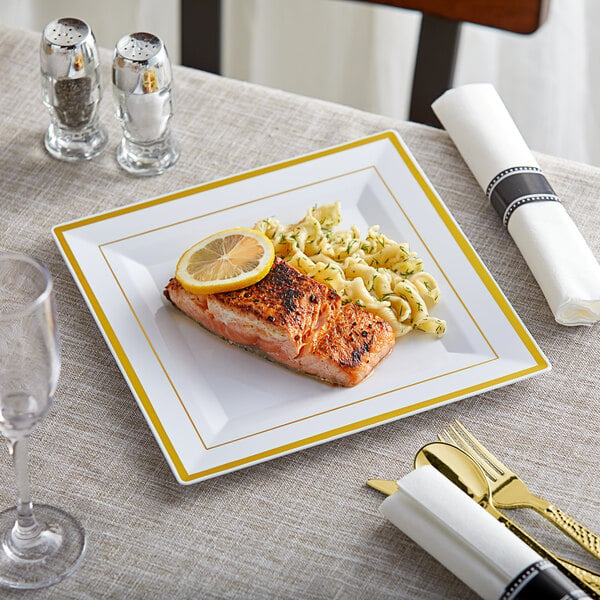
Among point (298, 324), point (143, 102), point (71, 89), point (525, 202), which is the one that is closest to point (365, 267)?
point (298, 324)

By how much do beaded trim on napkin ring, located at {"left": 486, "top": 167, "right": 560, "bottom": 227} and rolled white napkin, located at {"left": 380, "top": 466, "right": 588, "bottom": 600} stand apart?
0.50 metres

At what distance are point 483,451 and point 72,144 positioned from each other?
0.78m

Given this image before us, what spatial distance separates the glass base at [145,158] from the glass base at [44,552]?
587mm

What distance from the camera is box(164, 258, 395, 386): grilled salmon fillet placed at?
1199 mm

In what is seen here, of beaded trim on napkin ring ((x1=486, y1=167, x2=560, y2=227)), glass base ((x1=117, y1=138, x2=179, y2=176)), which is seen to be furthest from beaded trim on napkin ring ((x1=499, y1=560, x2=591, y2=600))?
glass base ((x1=117, y1=138, x2=179, y2=176))

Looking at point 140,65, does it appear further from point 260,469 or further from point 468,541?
point 468,541

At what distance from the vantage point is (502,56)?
3.12m

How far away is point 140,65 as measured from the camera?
1374 millimetres

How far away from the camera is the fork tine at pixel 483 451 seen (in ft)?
3.70

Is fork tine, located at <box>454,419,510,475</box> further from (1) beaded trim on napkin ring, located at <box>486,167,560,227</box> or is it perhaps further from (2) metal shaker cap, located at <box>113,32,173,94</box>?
(2) metal shaker cap, located at <box>113,32,173,94</box>

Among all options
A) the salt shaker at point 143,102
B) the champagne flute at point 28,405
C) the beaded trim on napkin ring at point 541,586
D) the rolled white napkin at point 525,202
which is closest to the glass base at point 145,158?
the salt shaker at point 143,102

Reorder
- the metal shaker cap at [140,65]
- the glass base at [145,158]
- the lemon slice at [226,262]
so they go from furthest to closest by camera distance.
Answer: the glass base at [145,158] → the metal shaker cap at [140,65] → the lemon slice at [226,262]

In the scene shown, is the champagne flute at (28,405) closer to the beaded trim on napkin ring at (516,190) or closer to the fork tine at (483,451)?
the fork tine at (483,451)

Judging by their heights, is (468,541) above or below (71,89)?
below
